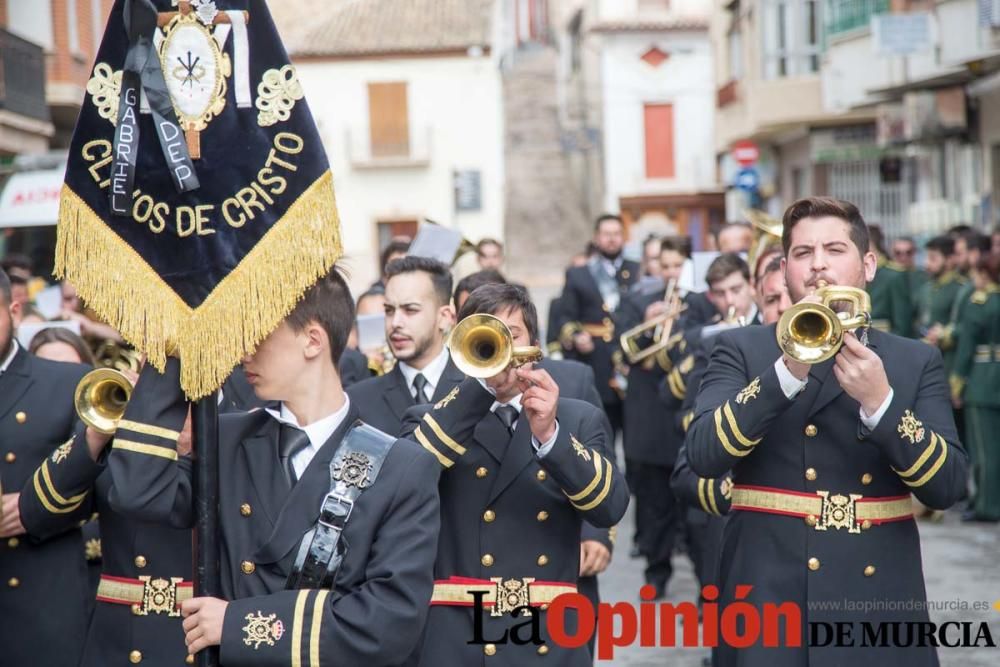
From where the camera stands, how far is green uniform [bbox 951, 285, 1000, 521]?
11945 millimetres

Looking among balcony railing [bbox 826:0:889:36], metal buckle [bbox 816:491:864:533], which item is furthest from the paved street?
balcony railing [bbox 826:0:889:36]

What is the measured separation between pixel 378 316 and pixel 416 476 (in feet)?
14.7

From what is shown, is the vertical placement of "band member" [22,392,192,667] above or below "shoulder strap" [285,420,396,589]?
below

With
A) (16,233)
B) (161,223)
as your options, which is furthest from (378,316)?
(16,233)

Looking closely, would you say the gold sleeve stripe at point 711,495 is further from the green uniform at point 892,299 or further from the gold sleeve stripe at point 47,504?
the green uniform at point 892,299

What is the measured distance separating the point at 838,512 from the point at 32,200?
50.2ft

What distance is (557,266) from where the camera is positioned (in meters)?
51.7

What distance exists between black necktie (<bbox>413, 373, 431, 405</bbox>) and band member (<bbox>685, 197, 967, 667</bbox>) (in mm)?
1432

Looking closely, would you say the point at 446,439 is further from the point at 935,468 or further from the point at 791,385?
the point at 935,468

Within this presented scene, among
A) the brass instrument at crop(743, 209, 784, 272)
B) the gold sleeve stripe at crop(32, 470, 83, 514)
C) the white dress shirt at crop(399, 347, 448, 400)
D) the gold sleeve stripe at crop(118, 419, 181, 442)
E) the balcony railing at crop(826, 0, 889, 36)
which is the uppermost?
the balcony railing at crop(826, 0, 889, 36)

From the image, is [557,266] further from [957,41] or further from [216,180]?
[216,180]

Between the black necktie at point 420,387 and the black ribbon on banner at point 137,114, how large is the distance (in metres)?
2.23

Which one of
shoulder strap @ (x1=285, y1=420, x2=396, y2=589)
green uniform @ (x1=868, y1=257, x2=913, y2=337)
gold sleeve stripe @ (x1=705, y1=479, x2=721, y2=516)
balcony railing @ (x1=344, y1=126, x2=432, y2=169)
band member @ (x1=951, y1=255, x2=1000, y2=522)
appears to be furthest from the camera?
balcony railing @ (x1=344, y1=126, x2=432, y2=169)

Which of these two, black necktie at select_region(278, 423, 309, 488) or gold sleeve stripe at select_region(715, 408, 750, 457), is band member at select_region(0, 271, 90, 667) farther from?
gold sleeve stripe at select_region(715, 408, 750, 457)
